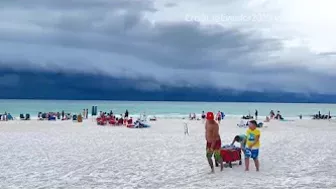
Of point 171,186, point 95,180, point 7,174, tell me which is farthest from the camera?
Result: point 7,174

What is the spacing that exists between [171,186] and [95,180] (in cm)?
180

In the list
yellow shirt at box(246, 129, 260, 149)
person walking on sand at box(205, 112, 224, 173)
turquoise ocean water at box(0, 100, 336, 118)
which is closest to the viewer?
person walking on sand at box(205, 112, 224, 173)

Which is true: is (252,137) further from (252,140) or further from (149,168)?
(149,168)

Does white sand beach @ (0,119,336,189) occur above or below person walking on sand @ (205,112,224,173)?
below

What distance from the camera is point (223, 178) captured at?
8773mm

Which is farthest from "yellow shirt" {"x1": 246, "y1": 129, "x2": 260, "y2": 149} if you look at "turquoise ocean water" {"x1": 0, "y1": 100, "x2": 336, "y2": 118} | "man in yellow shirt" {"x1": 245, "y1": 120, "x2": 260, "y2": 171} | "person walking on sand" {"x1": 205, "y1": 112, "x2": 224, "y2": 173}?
"turquoise ocean water" {"x1": 0, "y1": 100, "x2": 336, "y2": 118}

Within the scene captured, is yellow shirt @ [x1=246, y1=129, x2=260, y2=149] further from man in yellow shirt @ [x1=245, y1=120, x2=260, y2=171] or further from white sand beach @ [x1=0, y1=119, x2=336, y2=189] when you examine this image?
white sand beach @ [x1=0, y1=119, x2=336, y2=189]

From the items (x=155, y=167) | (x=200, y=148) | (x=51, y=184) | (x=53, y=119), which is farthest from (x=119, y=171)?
(x=53, y=119)

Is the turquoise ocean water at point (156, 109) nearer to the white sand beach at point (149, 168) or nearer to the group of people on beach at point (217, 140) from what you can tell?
the white sand beach at point (149, 168)

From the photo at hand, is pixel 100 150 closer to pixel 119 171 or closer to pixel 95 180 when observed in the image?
pixel 119 171

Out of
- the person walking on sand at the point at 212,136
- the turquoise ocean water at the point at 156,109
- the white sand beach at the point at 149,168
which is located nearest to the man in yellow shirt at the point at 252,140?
the white sand beach at the point at 149,168

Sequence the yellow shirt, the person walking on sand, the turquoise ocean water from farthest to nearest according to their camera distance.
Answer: the turquoise ocean water → the yellow shirt → the person walking on sand

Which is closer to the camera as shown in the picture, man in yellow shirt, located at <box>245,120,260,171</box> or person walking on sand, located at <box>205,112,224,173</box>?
person walking on sand, located at <box>205,112,224,173</box>

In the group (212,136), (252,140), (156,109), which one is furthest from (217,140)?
(156,109)
